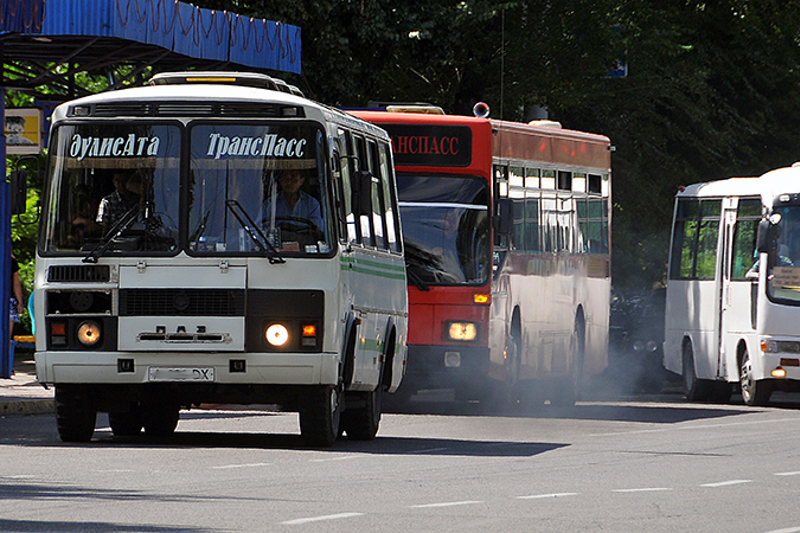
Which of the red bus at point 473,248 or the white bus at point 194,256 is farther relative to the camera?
the red bus at point 473,248

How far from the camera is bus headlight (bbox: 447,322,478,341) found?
20.5m

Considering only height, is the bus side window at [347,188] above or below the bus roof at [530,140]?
below

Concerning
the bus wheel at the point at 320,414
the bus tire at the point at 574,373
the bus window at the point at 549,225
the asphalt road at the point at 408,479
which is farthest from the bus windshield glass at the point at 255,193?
the bus tire at the point at 574,373

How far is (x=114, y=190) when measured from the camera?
14742 millimetres

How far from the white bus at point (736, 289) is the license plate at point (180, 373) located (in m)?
11.1

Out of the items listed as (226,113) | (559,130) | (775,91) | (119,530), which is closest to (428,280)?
(559,130)

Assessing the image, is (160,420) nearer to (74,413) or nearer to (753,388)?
(74,413)

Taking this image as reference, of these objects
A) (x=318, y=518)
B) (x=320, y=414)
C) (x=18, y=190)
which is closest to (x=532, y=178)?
(x=18, y=190)

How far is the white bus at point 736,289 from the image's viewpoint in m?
24.4

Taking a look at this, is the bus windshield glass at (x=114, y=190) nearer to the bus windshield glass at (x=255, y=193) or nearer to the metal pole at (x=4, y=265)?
the bus windshield glass at (x=255, y=193)

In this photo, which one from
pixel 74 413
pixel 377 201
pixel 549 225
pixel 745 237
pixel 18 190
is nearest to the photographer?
pixel 74 413

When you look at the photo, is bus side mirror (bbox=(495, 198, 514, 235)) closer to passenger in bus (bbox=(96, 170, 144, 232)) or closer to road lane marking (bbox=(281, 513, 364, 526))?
passenger in bus (bbox=(96, 170, 144, 232))

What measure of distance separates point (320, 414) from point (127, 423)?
2.17 m

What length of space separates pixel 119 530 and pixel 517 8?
78.2 ft
